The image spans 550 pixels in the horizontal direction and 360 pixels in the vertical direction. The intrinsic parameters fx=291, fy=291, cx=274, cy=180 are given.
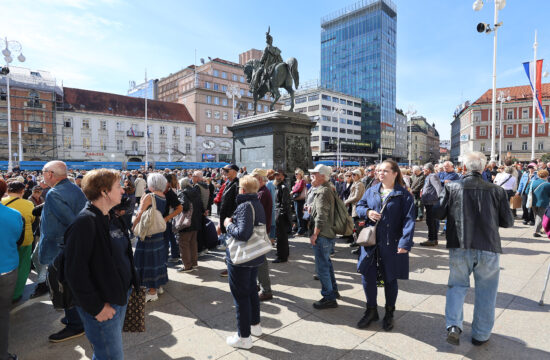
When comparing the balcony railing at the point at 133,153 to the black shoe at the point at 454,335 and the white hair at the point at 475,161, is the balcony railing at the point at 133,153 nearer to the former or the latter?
the white hair at the point at 475,161

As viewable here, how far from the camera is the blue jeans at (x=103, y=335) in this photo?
2115mm

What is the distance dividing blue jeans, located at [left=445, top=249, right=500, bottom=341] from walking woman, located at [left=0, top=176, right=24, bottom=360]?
464cm

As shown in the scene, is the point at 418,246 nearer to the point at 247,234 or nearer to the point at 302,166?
the point at 302,166

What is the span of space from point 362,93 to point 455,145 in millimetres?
35347

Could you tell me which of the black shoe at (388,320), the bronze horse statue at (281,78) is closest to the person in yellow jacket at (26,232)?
the black shoe at (388,320)

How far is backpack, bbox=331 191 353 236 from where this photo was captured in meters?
4.21

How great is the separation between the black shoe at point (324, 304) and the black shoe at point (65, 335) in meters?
3.02

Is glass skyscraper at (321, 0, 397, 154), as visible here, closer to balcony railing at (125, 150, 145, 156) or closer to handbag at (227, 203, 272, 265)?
balcony railing at (125, 150, 145, 156)

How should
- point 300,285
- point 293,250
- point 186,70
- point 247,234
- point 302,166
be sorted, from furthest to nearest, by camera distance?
point 186,70 → point 302,166 → point 293,250 → point 300,285 → point 247,234

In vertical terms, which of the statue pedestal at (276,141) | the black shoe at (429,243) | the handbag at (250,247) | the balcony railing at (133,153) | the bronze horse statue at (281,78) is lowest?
the black shoe at (429,243)

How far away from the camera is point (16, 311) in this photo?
4.25 meters

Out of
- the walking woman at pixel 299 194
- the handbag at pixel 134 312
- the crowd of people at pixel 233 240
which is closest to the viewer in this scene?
the crowd of people at pixel 233 240

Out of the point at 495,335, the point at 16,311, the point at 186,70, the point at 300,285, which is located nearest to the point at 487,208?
the point at 495,335

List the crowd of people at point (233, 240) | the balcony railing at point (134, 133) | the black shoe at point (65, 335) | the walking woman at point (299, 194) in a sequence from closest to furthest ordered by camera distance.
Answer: the crowd of people at point (233, 240)
the black shoe at point (65, 335)
the walking woman at point (299, 194)
the balcony railing at point (134, 133)
